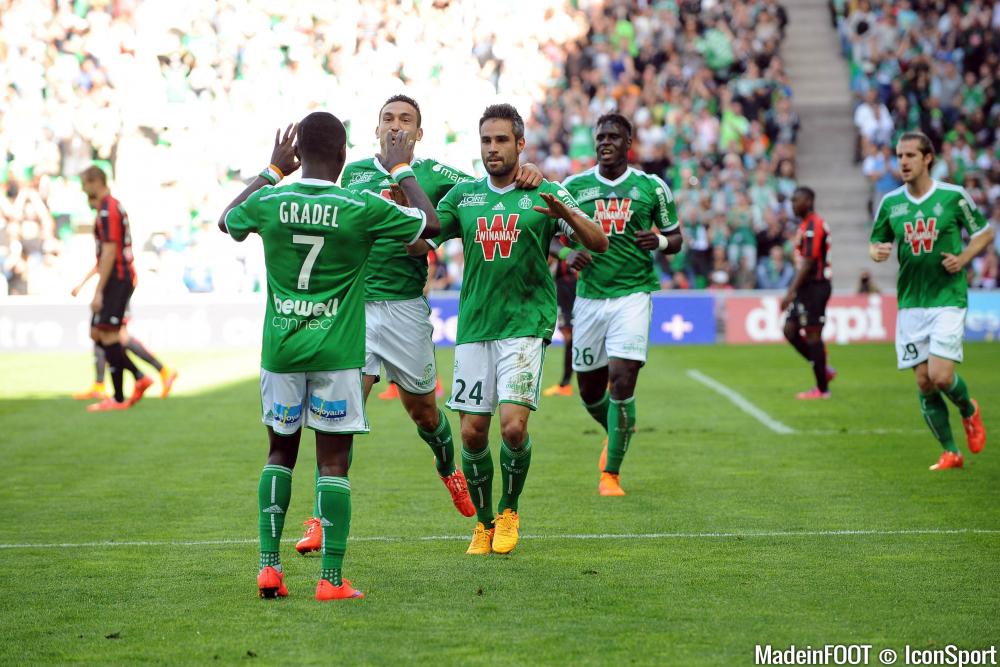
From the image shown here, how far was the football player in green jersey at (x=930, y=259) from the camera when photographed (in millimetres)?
10141

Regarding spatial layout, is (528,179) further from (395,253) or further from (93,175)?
(93,175)

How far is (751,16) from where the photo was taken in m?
30.0

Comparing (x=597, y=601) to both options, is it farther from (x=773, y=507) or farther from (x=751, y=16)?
(x=751, y=16)

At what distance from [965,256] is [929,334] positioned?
66 cm

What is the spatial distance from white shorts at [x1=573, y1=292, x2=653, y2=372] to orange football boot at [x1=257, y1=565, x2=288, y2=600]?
3.72 metres

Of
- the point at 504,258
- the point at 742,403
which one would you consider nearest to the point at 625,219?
the point at 504,258

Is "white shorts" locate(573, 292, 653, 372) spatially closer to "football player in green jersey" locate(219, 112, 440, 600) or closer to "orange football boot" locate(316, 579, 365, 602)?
"football player in green jersey" locate(219, 112, 440, 600)

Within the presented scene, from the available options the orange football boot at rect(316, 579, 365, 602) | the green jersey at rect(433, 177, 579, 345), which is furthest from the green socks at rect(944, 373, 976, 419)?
the orange football boot at rect(316, 579, 365, 602)

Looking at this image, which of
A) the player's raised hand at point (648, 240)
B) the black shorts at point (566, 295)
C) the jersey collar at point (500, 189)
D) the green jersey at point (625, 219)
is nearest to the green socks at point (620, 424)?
the green jersey at point (625, 219)

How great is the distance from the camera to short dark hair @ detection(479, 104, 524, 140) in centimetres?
727

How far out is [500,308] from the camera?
738 centimetres

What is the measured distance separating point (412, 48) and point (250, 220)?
24.2m

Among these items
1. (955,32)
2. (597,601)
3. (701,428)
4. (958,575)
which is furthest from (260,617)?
(955,32)

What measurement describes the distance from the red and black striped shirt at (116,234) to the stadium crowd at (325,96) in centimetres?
1180
